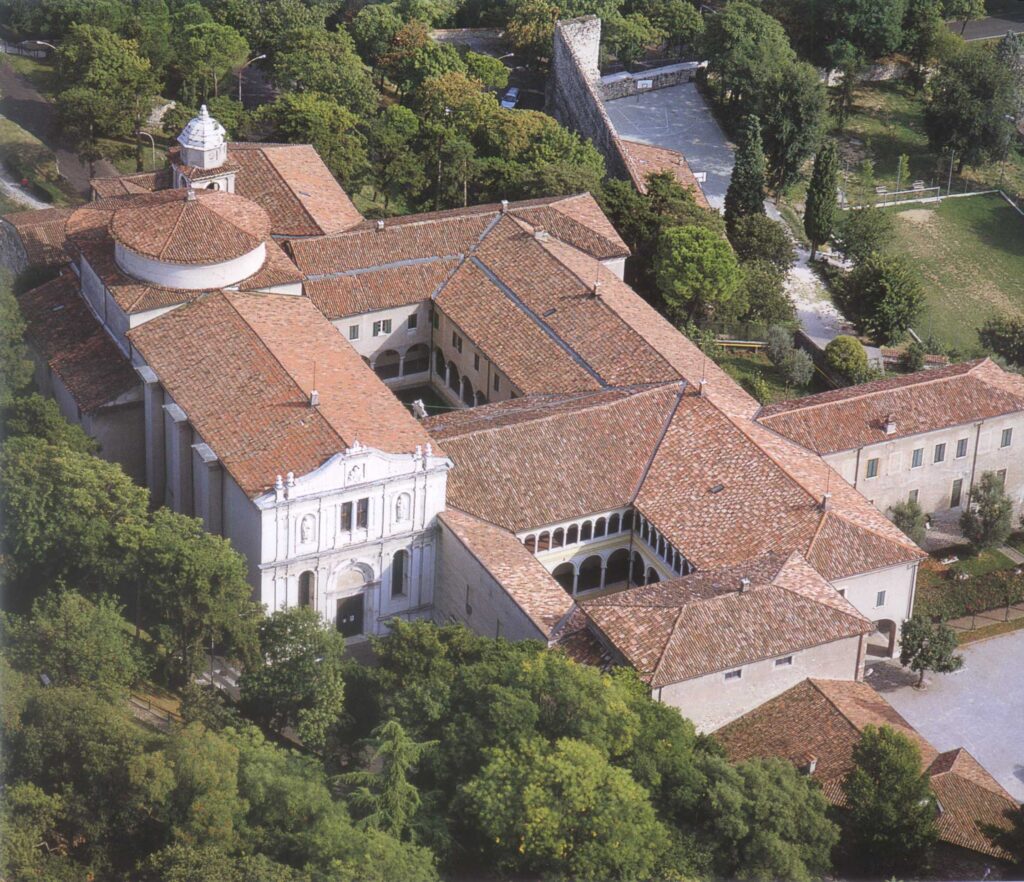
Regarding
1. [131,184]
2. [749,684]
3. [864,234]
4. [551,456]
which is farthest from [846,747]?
[864,234]

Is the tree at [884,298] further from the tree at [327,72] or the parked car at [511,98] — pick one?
the tree at [327,72]

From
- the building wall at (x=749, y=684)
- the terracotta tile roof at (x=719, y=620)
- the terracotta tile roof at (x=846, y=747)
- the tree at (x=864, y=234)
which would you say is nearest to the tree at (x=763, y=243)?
the tree at (x=864, y=234)

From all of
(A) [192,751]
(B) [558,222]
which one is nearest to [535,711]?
(A) [192,751]

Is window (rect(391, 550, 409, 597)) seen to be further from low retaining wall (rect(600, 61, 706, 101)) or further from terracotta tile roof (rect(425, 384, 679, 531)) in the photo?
low retaining wall (rect(600, 61, 706, 101))

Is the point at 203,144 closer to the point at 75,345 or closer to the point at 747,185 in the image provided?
the point at 75,345

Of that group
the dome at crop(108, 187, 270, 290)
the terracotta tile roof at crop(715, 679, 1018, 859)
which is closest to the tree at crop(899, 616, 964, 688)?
the terracotta tile roof at crop(715, 679, 1018, 859)

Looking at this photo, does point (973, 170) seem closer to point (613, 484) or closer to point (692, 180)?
point (692, 180)
